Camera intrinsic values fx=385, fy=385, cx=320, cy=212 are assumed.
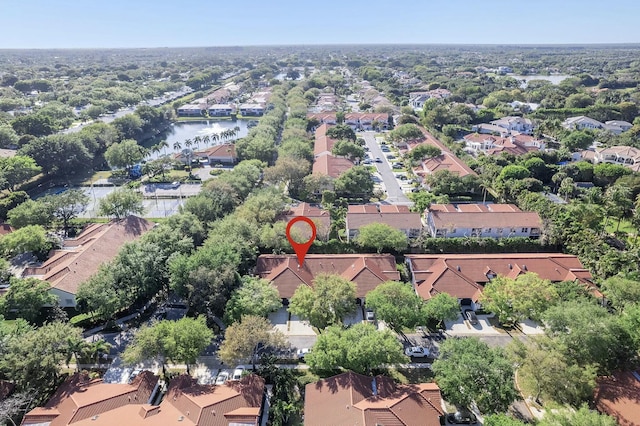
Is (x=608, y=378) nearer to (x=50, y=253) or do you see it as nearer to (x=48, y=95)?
(x=50, y=253)

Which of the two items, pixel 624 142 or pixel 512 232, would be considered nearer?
pixel 512 232

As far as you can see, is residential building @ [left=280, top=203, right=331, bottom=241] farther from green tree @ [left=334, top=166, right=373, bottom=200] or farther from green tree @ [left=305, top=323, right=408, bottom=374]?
green tree @ [left=305, top=323, right=408, bottom=374]

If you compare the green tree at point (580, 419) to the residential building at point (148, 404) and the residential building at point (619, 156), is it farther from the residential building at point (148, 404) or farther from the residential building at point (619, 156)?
the residential building at point (619, 156)

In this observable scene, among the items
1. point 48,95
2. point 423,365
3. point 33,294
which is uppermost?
point 48,95

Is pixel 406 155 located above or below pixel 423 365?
above

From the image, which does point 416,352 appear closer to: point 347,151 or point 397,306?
point 397,306

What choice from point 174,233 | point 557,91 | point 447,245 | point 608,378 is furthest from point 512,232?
point 557,91
